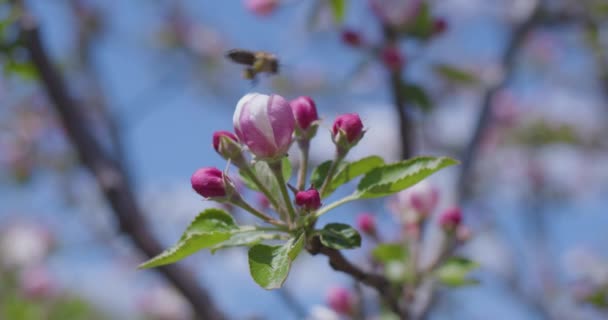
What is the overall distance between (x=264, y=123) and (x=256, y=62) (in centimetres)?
40

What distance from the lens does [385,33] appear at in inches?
86.2

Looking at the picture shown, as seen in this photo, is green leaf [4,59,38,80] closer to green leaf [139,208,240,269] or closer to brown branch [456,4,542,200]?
green leaf [139,208,240,269]

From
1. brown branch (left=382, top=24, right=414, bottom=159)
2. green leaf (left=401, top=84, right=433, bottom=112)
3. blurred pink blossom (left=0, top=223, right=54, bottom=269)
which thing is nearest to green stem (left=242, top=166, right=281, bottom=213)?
brown branch (left=382, top=24, right=414, bottom=159)

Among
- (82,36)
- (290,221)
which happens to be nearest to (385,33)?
(290,221)

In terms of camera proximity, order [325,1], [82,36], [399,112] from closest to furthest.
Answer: [399,112], [325,1], [82,36]

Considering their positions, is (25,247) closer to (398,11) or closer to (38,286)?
(38,286)

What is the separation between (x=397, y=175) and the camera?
43.6 inches

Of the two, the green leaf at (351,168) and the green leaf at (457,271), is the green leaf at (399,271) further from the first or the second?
the green leaf at (351,168)

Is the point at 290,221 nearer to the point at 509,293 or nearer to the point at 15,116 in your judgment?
the point at 509,293

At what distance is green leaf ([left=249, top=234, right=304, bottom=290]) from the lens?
3.23 feet

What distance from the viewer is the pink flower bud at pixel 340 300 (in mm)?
1729

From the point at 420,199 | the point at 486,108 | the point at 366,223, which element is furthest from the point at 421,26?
the point at 366,223

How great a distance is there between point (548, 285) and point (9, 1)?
159 inches

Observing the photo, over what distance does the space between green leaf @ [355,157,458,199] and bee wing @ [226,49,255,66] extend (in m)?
0.41
